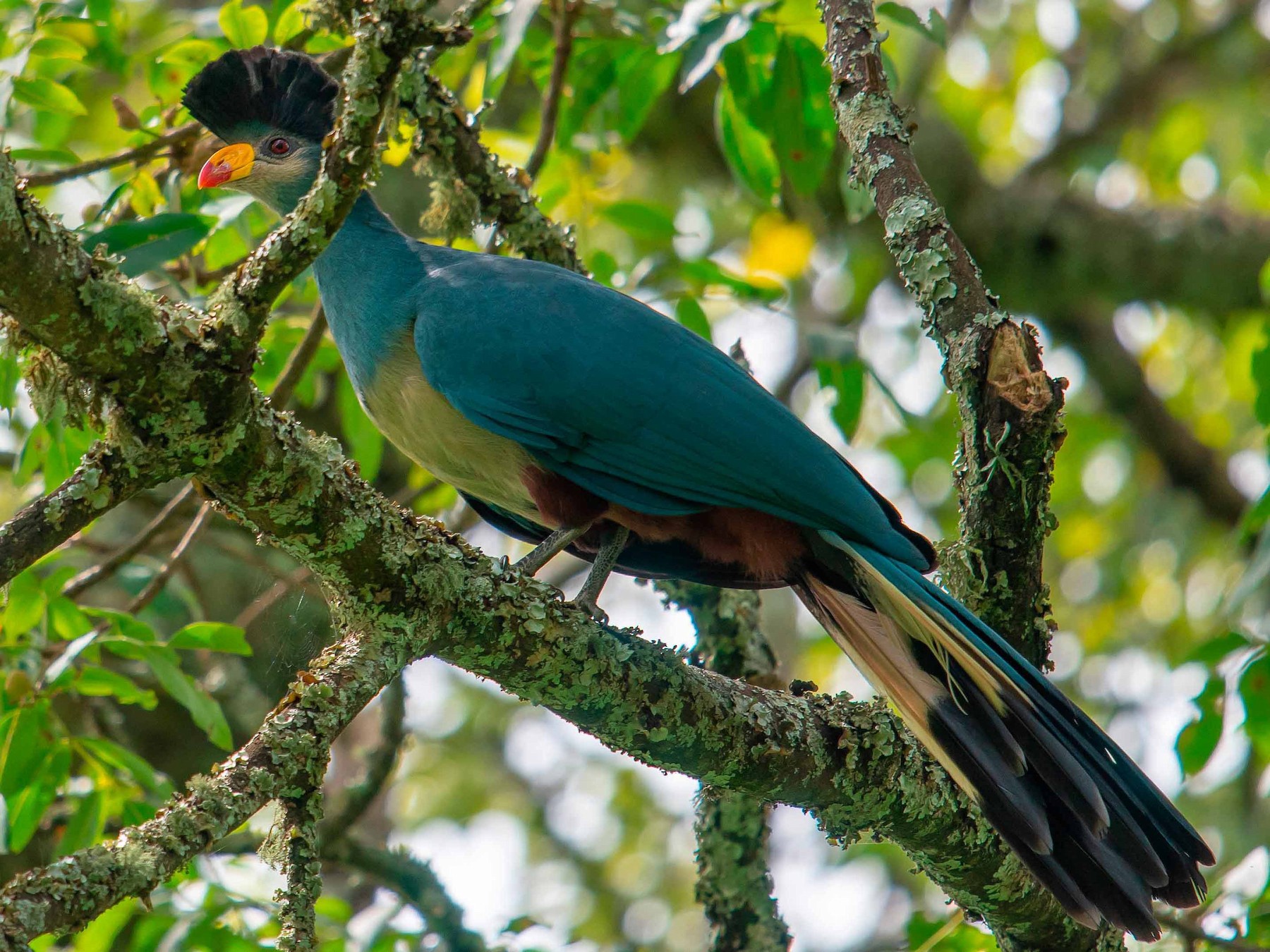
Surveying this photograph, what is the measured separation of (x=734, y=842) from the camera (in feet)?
14.1

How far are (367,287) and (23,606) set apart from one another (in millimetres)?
1359

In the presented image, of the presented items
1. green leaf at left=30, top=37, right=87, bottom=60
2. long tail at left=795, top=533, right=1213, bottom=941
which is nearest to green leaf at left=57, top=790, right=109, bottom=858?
green leaf at left=30, top=37, right=87, bottom=60

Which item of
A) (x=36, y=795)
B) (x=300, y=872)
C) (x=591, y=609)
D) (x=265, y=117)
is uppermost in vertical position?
(x=265, y=117)

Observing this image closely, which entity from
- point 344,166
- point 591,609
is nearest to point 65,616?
point 591,609

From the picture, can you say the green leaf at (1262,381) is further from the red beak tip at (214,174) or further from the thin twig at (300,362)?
the red beak tip at (214,174)

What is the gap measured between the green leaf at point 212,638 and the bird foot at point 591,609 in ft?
2.88

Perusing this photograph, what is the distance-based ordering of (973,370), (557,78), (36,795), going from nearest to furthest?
(973,370)
(36,795)
(557,78)

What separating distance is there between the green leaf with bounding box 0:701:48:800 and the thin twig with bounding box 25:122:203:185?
1.52m

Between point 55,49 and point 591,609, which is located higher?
point 55,49

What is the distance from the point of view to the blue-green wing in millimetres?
3609

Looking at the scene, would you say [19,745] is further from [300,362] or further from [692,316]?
[692,316]

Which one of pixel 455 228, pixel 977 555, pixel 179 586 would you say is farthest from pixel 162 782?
pixel 977 555

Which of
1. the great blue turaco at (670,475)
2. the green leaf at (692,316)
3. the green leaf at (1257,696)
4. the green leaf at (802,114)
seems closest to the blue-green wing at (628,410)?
the great blue turaco at (670,475)

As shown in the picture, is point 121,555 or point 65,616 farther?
point 121,555
